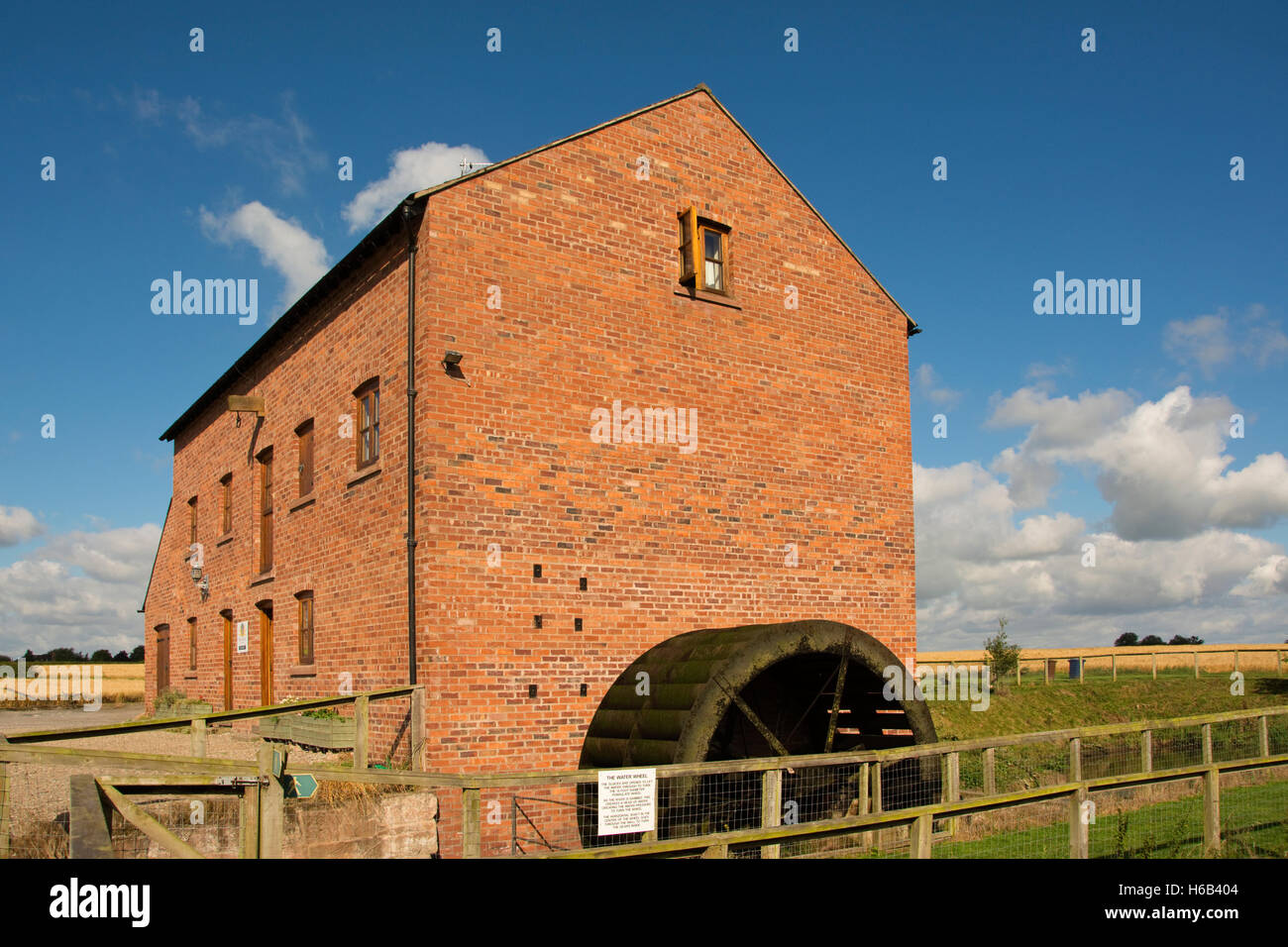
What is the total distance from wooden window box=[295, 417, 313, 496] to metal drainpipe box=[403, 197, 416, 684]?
4.00 metres

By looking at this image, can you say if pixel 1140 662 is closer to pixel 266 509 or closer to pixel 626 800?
pixel 266 509

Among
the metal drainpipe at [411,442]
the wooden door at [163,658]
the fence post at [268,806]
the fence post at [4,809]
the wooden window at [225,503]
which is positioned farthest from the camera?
the wooden door at [163,658]

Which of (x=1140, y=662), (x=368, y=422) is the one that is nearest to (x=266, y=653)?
(x=368, y=422)

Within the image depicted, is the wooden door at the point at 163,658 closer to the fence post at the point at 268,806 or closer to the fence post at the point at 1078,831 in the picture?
the fence post at the point at 268,806

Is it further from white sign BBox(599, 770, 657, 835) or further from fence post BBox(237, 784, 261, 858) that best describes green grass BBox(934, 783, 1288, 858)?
fence post BBox(237, 784, 261, 858)

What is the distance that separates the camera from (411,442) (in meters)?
11.0

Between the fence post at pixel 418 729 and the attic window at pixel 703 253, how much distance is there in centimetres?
615

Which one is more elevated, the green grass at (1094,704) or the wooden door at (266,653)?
the wooden door at (266,653)

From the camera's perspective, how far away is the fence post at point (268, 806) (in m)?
5.50

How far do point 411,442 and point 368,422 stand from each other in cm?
200

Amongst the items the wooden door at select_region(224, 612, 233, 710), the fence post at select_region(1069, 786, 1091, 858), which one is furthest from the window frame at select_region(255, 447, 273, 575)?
the fence post at select_region(1069, 786, 1091, 858)

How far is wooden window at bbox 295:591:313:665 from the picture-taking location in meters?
13.9

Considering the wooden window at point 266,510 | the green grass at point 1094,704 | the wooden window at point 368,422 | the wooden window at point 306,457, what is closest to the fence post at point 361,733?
the wooden window at point 368,422
